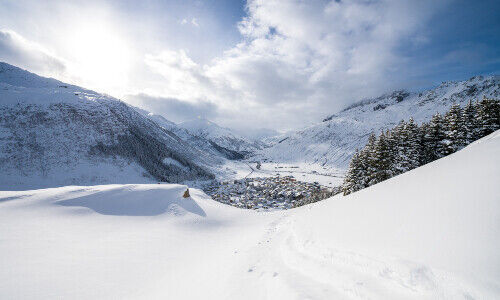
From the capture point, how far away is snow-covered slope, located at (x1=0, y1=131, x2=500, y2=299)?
4.57m

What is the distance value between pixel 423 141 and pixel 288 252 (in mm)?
28918

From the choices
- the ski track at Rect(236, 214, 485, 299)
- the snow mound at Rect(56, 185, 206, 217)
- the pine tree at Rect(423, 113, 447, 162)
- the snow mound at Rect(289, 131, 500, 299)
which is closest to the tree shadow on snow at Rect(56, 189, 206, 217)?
the snow mound at Rect(56, 185, 206, 217)

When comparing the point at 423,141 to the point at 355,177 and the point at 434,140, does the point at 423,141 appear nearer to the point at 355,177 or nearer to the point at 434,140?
the point at 434,140

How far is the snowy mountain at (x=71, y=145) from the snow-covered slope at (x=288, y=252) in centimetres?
6654

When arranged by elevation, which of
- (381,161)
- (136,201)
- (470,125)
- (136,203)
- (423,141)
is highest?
(470,125)

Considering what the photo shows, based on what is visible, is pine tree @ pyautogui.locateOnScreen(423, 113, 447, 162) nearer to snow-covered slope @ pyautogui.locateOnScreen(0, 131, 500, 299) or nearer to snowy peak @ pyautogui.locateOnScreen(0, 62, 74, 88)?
snow-covered slope @ pyautogui.locateOnScreen(0, 131, 500, 299)

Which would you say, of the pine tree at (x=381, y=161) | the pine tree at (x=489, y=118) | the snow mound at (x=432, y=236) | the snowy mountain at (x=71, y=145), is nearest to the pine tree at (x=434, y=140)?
the pine tree at (x=489, y=118)

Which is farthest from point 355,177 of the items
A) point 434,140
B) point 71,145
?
point 71,145

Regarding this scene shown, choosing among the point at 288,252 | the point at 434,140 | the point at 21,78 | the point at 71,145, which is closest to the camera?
the point at 288,252

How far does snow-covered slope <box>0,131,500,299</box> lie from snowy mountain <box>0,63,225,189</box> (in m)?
66.5

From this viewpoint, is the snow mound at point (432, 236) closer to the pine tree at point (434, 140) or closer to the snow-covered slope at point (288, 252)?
the snow-covered slope at point (288, 252)

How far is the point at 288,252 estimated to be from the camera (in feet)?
29.5

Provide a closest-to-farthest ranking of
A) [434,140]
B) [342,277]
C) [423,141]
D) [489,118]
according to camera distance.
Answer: [342,277] → [489,118] → [434,140] → [423,141]

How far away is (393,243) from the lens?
5.89 m
